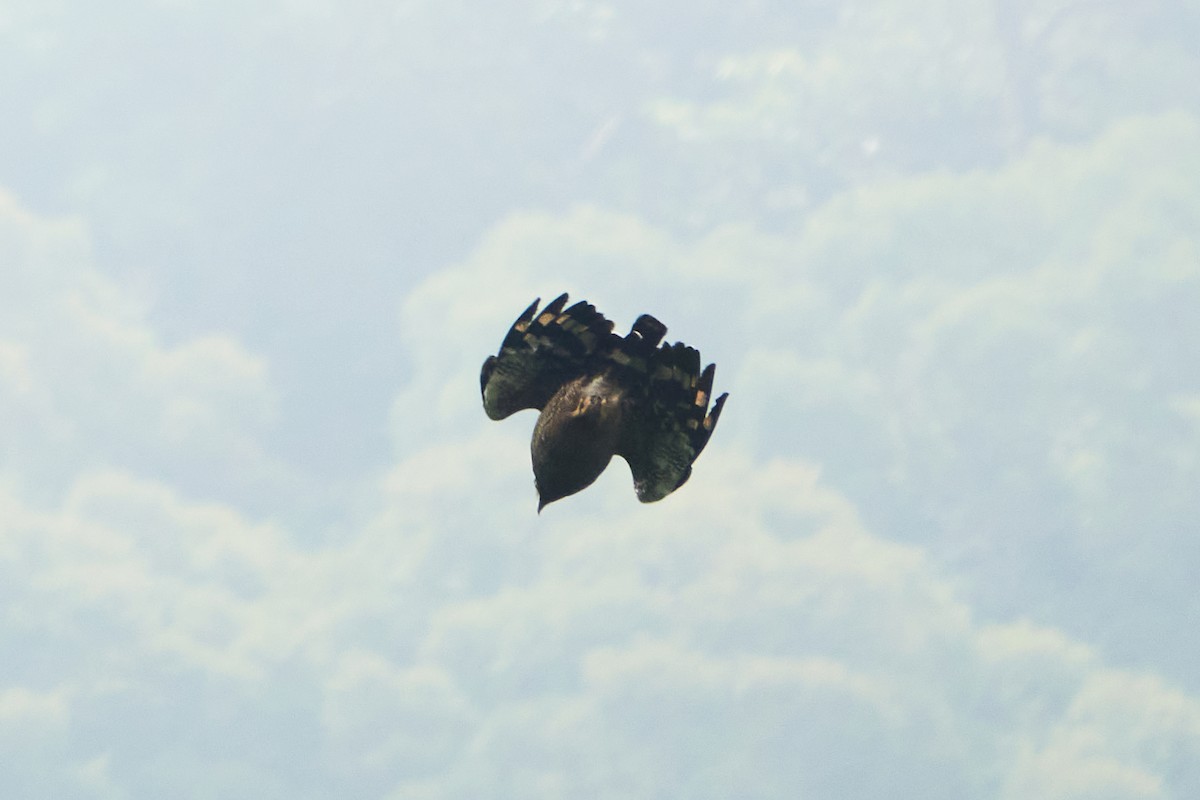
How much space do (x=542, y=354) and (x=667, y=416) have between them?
1523mm

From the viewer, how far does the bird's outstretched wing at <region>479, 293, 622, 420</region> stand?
458 inches

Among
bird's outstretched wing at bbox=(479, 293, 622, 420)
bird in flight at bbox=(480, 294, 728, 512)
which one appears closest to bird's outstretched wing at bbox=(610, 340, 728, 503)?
bird in flight at bbox=(480, 294, 728, 512)

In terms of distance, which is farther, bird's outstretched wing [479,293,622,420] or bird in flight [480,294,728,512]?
bird's outstretched wing [479,293,622,420]

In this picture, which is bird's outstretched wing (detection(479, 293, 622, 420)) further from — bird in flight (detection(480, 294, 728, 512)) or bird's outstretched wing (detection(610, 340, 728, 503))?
bird's outstretched wing (detection(610, 340, 728, 503))

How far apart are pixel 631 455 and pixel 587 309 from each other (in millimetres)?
1696

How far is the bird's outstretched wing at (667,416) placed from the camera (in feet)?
37.4

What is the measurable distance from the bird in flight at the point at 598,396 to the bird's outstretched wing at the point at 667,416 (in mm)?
11

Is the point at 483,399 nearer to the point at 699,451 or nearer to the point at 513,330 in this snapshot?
the point at 513,330

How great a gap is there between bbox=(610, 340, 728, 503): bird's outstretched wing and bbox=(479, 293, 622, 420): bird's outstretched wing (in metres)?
0.38

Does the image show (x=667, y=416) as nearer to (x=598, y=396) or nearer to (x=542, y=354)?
(x=598, y=396)

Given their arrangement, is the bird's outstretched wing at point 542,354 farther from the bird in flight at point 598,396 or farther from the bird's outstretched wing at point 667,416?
the bird's outstretched wing at point 667,416

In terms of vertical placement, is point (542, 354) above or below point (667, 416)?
above

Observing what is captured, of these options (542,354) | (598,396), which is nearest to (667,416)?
(598,396)

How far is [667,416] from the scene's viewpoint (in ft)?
38.2
